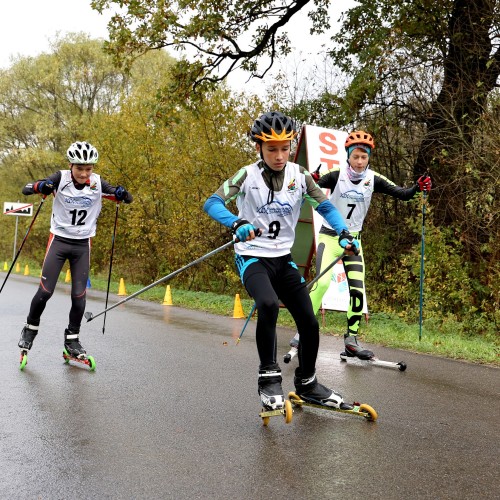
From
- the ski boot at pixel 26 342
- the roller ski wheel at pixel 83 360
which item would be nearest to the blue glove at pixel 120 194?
the ski boot at pixel 26 342

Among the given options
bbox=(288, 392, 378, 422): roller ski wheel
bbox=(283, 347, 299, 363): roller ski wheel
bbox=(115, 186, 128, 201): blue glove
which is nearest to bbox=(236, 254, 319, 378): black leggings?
bbox=(288, 392, 378, 422): roller ski wheel

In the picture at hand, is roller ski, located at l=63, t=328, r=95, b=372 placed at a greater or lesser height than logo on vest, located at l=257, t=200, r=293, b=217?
lesser

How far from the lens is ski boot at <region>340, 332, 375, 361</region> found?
701cm

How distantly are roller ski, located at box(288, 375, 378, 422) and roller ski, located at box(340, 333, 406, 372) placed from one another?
78.9 inches

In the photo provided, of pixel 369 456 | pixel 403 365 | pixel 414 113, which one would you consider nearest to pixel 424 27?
pixel 414 113

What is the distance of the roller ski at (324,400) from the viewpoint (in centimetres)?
475

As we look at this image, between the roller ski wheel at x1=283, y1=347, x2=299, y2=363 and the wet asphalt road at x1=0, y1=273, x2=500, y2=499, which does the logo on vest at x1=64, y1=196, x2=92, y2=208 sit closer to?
the wet asphalt road at x1=0, y1=273, x2=500, y2=499

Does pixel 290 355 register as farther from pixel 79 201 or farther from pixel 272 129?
pixel 272 129

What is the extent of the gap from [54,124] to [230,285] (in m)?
22.2

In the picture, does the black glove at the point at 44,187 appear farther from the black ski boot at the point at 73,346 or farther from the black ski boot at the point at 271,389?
the black ski boot at the point at 271,389

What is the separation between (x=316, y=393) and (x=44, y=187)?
11.6 feet

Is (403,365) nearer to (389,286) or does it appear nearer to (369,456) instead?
(369,456)

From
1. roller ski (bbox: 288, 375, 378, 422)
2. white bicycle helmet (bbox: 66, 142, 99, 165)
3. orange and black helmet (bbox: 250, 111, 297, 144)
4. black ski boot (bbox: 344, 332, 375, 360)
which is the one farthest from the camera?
black ski boot (bbox: 344, 332, 375, 360)

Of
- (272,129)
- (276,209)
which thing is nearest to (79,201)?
(276,209)
